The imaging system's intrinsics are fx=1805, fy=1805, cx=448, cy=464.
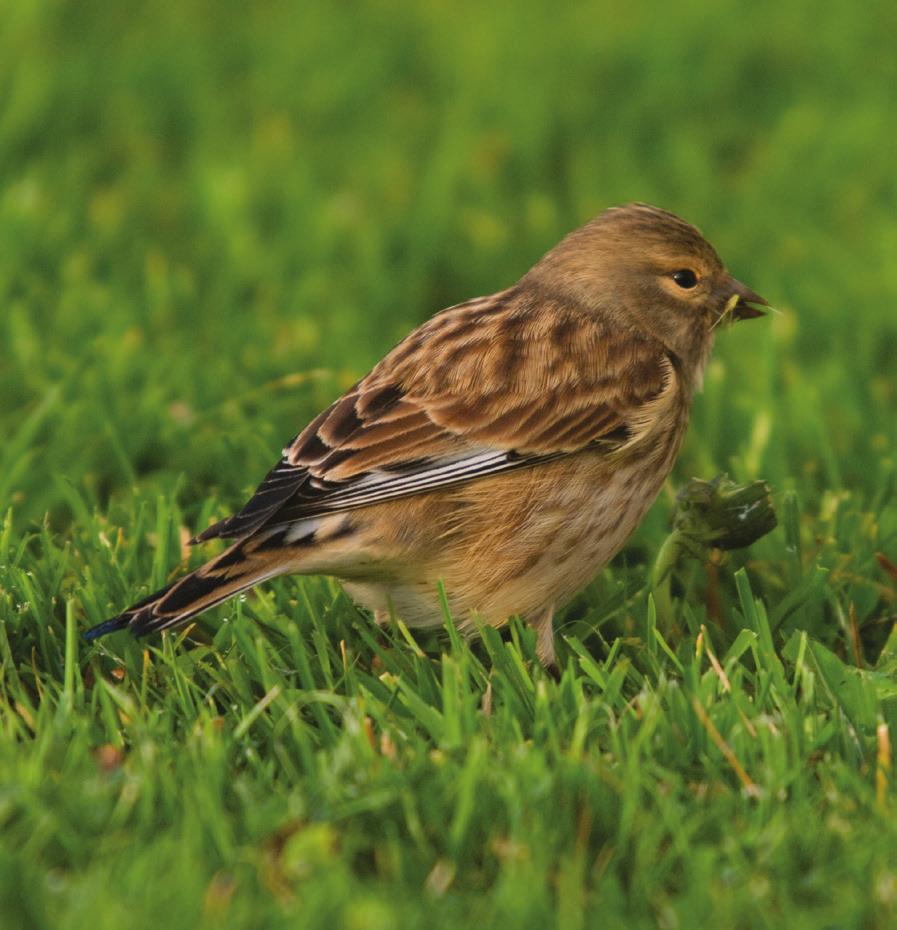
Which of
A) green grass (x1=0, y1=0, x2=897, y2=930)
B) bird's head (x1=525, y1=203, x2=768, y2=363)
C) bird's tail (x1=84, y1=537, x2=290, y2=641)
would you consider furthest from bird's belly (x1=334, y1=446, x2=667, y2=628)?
bird's head (x1=525, y1=203, x2=768, y2=363)

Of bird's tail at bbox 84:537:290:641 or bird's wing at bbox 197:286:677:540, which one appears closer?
bird's tail at bbox 84:537:290:641

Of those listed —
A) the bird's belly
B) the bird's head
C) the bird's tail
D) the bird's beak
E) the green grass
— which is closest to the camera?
the green grass

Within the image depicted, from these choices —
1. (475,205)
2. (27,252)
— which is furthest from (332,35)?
(27,252)

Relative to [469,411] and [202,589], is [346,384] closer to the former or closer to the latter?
[469,411]

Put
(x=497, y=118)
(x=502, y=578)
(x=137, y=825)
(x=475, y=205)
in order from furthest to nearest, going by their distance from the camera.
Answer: (x=497, y=118)
(x=475, y=205)
(x=502, y=578)
(x=137, y=825)

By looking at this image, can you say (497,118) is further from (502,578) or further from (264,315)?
(502,578)

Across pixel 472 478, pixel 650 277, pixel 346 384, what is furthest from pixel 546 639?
pixel 346 384

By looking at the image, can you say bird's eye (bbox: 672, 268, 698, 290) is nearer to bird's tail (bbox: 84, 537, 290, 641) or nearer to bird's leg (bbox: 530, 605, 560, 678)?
bird's leg (bbox: 530, 605, 560, 678)

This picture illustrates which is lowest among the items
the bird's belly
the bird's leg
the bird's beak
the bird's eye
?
the bird's leg

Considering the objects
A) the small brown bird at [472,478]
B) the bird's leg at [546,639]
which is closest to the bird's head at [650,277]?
the small brown bird at [472,478]
